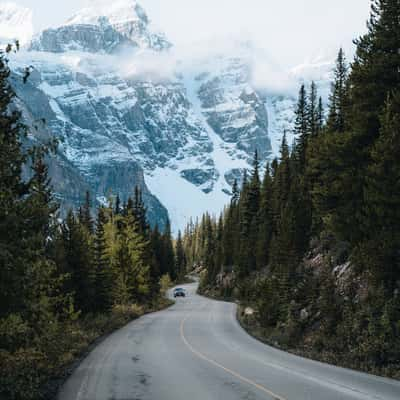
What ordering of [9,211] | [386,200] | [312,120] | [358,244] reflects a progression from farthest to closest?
[312,120] → [358,244] → [386,200] → [9,211]

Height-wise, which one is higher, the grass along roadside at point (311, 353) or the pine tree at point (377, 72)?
the pine tree at point (377, 72)

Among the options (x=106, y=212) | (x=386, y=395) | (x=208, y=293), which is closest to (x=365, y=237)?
(x=386, y=395)

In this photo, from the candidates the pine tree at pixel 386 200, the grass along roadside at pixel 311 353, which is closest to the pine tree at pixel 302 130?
the grass along roadside at pixel 311 353

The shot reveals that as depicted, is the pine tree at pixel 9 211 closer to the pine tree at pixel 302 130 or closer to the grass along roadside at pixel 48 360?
the grass along roadside at pixel 48 360

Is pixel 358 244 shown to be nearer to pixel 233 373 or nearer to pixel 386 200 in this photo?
pixel 386 200

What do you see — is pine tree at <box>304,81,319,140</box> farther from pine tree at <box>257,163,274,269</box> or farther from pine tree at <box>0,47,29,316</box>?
pine tree at <box>0,47,29,316</box>

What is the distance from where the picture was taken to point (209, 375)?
1538 cm

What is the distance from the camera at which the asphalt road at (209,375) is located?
12.5 meters

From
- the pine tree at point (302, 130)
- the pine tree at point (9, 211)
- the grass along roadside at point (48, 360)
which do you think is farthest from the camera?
the pine tree at point (302, 130)

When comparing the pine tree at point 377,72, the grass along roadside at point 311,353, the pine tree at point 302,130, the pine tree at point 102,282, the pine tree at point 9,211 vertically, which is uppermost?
the pine tree at point 302,130

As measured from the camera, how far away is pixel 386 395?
1191 centimetres

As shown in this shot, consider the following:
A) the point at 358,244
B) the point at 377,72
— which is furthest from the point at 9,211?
the point at 377,72

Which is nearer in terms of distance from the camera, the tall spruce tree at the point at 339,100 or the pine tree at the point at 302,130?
the tall spruce tree at the point at 339,100

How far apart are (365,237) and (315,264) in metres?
8.79
